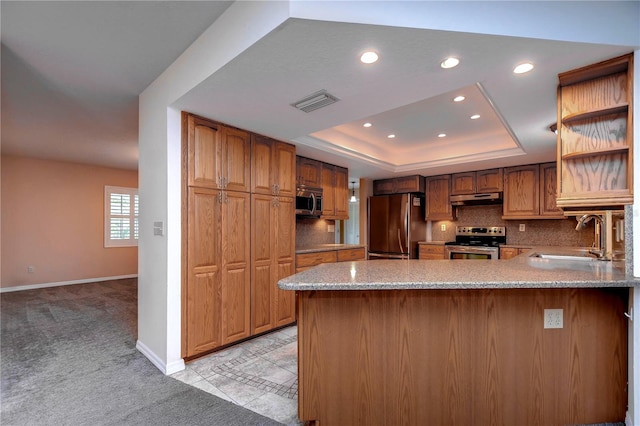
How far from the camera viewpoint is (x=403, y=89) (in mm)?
2178

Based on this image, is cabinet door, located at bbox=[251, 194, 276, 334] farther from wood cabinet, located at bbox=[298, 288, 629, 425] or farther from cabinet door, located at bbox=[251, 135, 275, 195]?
wood cabinet, located at bbox=[298, 288, 629, 425]

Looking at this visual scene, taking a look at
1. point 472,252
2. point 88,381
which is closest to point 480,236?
point 472,252

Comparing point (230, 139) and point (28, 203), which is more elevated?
point (230, 139)

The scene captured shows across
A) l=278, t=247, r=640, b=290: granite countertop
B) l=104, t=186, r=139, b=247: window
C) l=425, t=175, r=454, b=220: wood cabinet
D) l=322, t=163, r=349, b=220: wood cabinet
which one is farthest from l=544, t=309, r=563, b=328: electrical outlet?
l=104, t=186, r=139, b=247: window

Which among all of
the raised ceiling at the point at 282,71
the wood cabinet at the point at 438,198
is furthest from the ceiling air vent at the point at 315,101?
the wood cabinet at the point at 438,198

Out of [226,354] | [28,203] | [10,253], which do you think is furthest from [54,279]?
[226,354]

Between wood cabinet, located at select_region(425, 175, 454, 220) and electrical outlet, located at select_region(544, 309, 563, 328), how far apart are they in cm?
380

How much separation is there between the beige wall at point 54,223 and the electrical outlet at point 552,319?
24.6ft

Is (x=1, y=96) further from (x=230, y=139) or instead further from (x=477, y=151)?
(x=477, y=151)

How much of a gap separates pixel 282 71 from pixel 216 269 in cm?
180

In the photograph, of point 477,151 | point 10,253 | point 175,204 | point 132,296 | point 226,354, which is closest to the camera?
point 175,204

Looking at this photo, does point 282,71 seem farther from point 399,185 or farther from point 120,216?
point 120,216

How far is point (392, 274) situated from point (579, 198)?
1.33m

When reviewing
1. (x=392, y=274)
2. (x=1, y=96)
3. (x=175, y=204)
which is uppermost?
(x=1, y=96)
